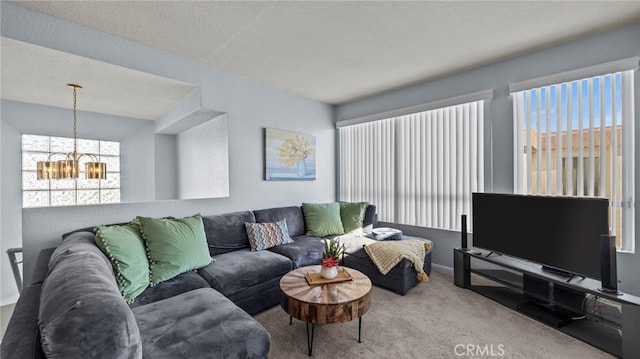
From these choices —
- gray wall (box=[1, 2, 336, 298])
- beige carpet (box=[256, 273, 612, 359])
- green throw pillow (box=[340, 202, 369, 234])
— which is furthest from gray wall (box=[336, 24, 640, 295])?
gray wall (box=[1, 2, 336, 298])

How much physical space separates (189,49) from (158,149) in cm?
290

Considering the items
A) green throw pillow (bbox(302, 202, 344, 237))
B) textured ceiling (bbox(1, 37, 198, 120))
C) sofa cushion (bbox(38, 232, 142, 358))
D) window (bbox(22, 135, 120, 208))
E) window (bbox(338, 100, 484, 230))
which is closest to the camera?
sofa cushion (bbox(38, 232, 142, 358))

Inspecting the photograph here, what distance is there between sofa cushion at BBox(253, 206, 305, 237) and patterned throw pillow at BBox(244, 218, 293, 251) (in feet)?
0.66

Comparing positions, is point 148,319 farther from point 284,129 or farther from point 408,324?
point 284,129

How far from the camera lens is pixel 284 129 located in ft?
13.0

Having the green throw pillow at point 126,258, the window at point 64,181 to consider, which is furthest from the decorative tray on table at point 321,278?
the window at point 64,181

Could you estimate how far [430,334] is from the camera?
6.81 feet

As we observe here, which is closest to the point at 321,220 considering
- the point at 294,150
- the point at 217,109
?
the point at 294,150

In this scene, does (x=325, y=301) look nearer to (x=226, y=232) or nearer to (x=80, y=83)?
(x=226, y=232)

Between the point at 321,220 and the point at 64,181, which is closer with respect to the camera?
the point at 321,220

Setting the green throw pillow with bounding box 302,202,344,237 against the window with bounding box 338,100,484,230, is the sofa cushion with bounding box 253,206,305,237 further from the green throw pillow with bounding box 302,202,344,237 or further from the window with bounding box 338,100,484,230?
the window with bounding box 338,100,484,230

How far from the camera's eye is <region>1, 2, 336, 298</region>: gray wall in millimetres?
2141

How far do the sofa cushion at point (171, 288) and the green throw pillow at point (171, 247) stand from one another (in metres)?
0.04

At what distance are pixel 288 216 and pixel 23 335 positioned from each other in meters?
2.76
